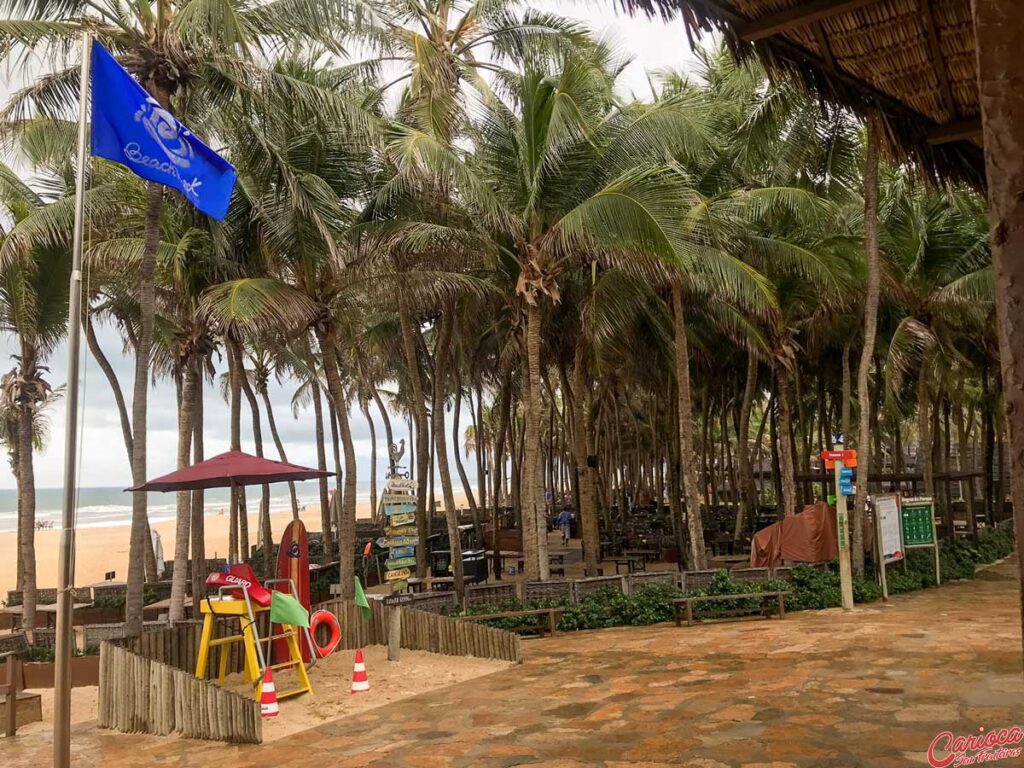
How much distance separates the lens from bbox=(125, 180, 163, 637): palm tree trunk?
10461 millimetres

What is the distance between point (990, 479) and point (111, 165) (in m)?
24.0

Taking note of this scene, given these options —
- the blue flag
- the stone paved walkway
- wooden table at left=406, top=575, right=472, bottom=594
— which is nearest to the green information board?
the stone paved walkway

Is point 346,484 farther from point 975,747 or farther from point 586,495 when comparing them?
point 975,747

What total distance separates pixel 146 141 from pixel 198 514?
10403mm

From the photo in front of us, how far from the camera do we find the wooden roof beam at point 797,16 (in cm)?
521

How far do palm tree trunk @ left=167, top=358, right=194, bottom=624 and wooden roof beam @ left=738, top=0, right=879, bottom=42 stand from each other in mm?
10296

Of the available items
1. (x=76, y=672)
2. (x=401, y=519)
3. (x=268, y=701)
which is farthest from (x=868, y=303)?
(x=76, y=672)

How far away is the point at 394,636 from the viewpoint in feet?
35.0

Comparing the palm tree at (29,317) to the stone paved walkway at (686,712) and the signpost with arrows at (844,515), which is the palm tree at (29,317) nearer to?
the stone paved walkway at (686,712)

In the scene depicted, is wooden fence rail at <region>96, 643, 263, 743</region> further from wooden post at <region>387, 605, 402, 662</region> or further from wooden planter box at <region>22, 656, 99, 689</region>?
wooden post at <region>387, 605, 402, 662</region>

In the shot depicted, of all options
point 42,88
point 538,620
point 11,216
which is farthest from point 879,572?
point 11,216

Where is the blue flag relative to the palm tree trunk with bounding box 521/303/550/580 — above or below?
above

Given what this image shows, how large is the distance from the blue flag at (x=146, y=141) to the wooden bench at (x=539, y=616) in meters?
6.60

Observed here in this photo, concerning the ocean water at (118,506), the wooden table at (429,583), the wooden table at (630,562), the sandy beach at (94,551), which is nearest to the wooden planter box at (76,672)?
the wooden table at (429,583)
